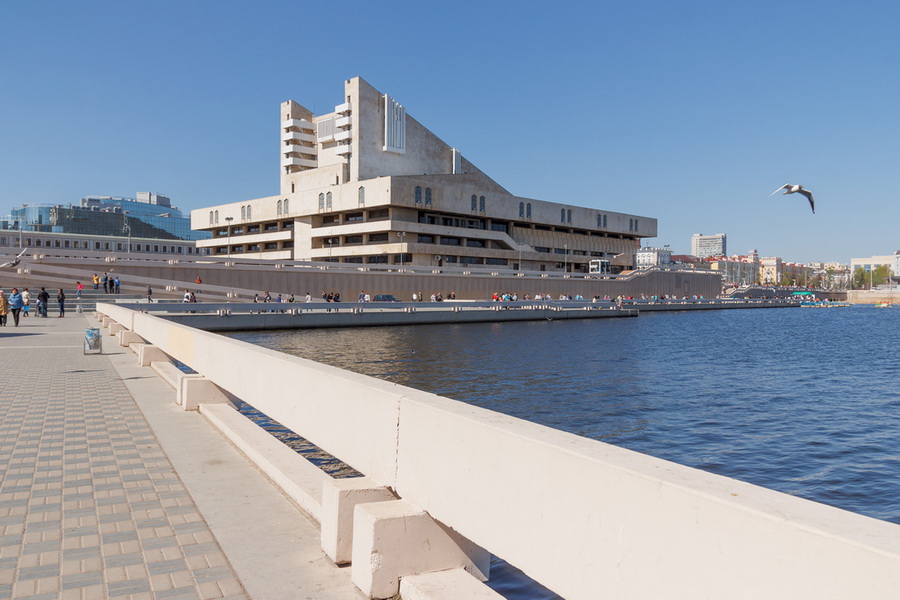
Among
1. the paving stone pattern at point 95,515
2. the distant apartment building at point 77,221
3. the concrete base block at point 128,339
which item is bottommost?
the paving stone pattern at point 95,515

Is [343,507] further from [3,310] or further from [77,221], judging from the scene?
[77,221]

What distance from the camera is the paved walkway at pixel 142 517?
4082mm

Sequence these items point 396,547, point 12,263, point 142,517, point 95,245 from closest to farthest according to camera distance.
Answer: point 396,547 → point 142,517 → point 12,263 → point 95,245

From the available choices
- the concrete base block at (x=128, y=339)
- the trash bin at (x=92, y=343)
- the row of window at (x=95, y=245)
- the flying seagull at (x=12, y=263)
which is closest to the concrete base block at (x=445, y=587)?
the trash bin at (x=92, y=343)

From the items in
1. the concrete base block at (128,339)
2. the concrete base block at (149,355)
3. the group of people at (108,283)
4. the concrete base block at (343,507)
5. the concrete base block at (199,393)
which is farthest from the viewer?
the group of people at (108,283)

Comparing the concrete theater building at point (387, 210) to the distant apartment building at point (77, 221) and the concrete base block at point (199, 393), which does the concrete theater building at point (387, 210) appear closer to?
the distant apartment building at point (77, 221)

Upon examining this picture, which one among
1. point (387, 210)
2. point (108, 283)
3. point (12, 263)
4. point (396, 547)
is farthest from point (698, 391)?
point (387, 210)

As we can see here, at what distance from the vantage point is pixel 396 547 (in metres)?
3.82

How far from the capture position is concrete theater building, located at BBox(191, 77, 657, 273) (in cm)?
9125

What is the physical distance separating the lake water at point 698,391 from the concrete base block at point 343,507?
8.25 metres

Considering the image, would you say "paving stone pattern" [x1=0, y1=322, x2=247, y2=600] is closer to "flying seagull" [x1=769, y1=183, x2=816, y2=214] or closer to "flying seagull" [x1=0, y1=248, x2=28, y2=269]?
"flying seagull" [x1=769, y1=183, x2=816, y2=214]

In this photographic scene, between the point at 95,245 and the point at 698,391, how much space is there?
138815 millimetres

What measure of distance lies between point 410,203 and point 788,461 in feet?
259

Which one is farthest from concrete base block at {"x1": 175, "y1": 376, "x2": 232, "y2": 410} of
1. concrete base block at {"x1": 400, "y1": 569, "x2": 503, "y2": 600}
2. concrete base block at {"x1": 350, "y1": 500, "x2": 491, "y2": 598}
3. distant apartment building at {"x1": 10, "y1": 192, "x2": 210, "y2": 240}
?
distant apartment building at {"x1": 10, "y1": 192, "x2": 210, "y2": 240}
